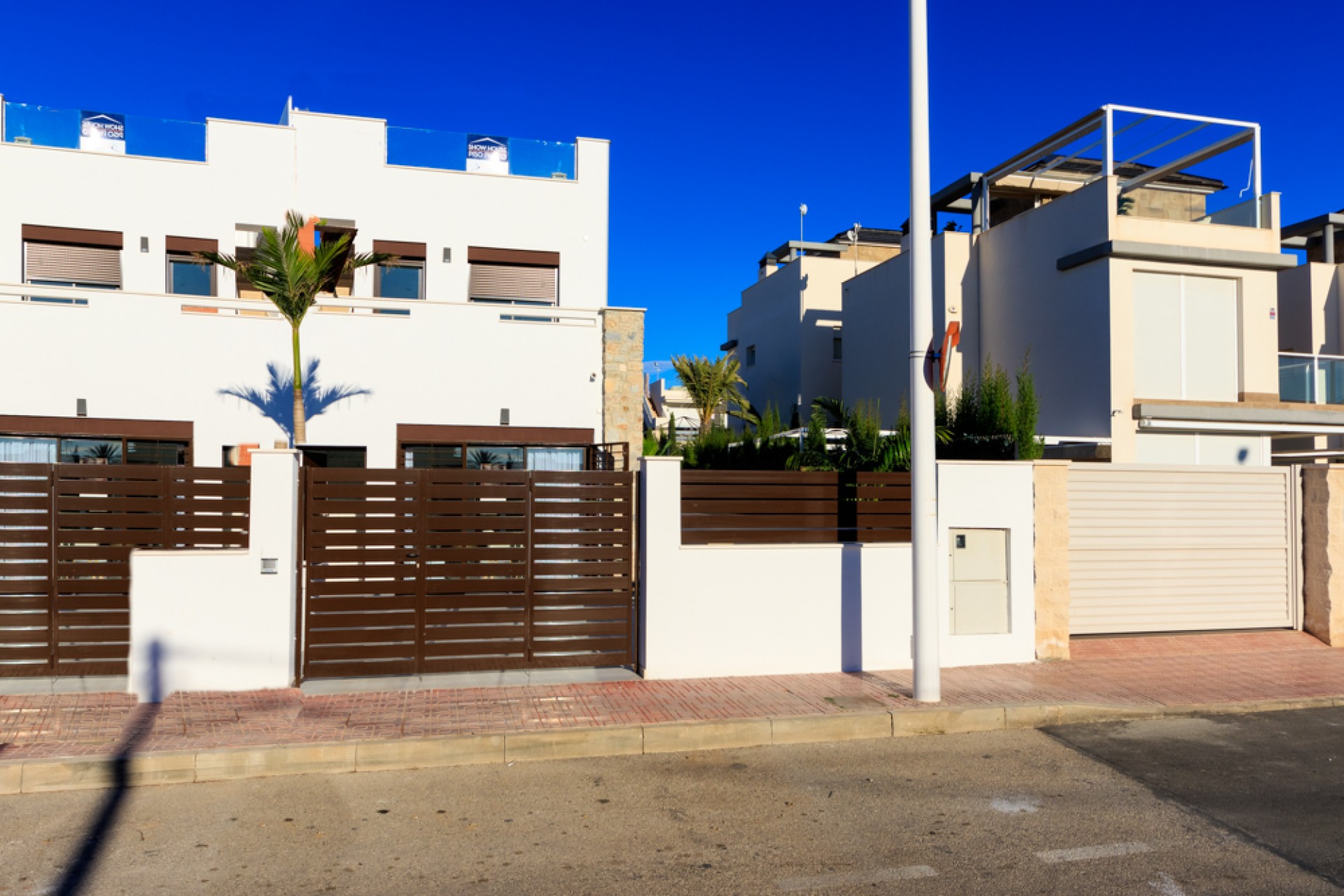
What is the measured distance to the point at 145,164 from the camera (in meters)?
15.5

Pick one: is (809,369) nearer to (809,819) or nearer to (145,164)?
(145,164)

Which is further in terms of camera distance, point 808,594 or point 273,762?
point 808,594

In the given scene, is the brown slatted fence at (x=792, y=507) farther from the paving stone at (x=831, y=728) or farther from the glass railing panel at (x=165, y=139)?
the glass railing panel at (x=165, y=139)

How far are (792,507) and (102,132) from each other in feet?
43.1

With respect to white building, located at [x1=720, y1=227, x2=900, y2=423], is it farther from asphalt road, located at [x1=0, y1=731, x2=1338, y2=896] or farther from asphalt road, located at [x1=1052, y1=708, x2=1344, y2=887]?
asphalt road, located at [x1=0, y1=731, x2=1338, y2=896]

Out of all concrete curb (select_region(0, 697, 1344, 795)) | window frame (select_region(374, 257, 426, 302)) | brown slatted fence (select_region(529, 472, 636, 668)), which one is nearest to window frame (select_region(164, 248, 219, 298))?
window frame (select_region(374, 257, 426, 302))

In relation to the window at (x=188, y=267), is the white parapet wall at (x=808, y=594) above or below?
below

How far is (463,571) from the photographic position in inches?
342

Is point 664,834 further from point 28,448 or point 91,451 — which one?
point 28,448

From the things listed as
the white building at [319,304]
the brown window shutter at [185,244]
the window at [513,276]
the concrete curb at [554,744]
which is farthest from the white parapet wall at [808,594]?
the brown window shutter at [185,244]

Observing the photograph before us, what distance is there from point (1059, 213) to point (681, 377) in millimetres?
17942

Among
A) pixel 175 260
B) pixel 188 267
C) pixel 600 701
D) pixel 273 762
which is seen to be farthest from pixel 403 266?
pixel 273 762

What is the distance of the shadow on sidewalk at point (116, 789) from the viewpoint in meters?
4.77

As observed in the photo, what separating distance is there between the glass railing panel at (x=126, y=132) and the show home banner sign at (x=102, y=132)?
1.2 inches
